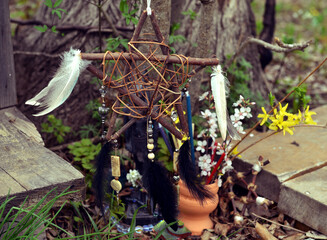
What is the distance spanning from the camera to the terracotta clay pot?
2.35 m

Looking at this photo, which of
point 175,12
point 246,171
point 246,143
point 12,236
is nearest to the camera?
point 12,236

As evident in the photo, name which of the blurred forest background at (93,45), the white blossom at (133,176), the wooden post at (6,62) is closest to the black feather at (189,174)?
the white blossom at (133,176)

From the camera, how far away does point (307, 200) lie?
2.32m

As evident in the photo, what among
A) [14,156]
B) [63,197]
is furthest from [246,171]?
[14,156]

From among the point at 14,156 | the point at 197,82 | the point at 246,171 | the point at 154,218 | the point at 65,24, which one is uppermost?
the point at 65,24

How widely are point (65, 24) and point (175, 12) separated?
88 cm

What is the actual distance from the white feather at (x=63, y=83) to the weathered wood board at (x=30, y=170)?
0.31m

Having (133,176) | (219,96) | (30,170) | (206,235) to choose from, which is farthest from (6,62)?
(206,235)

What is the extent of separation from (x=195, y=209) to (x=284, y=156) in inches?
29.5

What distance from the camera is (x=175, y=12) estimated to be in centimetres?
321

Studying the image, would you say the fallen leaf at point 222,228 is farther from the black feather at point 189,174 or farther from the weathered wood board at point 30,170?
the weathered wood board at point 30,170

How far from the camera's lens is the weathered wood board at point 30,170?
73.5 inches

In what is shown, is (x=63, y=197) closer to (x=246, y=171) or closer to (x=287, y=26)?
(x=246, y=171)

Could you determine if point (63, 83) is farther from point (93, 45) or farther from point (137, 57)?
point (93, 45)
